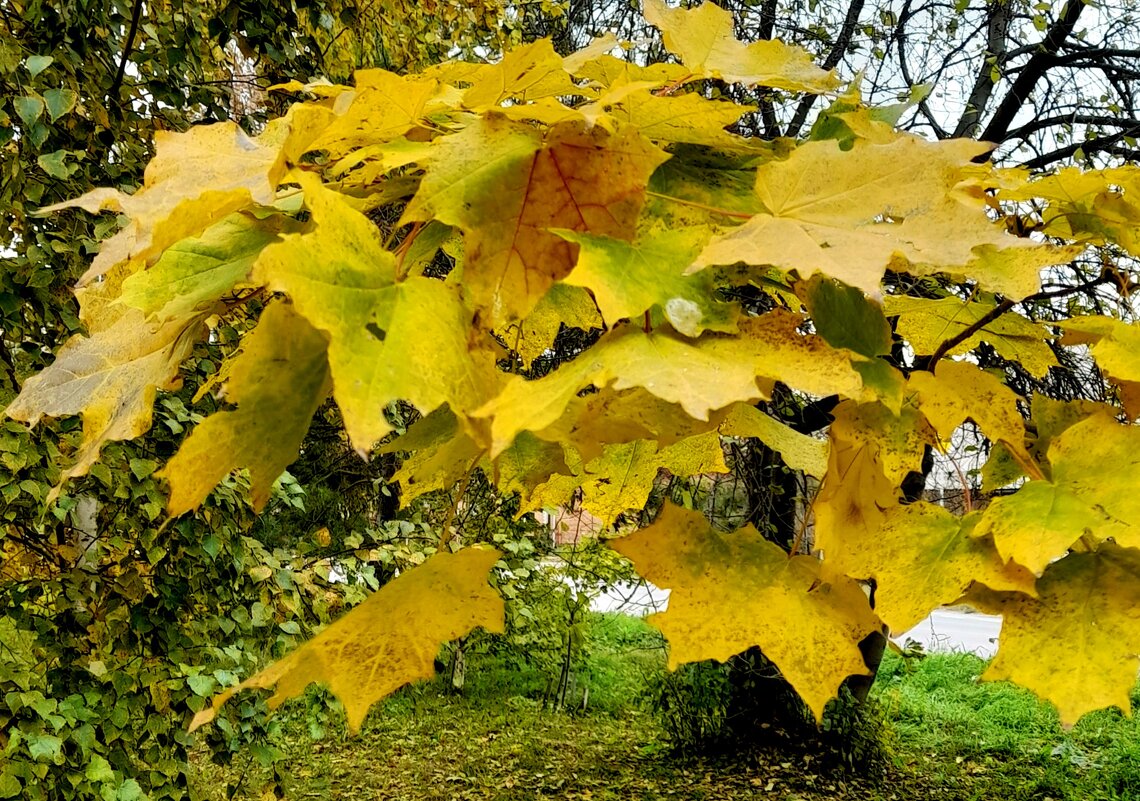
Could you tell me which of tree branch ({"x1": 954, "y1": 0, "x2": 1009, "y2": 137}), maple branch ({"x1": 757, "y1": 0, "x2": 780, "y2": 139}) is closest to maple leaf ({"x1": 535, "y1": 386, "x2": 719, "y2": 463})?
maple branch ({"x1": 757, "y1": 0, "x2": 780, "y2": 139})

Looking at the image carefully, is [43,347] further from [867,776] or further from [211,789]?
[867,776]

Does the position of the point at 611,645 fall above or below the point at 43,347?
below

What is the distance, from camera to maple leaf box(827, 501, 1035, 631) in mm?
378

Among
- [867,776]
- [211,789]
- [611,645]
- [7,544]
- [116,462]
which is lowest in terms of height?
[611,645]

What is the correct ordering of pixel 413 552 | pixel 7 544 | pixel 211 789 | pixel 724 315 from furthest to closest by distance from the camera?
1. pixel 211 789
2. pixel 413 552
3. pixel 7 544
4. pixel 724 315

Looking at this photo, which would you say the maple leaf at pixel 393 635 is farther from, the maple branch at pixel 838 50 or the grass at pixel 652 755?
the grass at pixel 652 755

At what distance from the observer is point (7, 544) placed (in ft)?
5.97

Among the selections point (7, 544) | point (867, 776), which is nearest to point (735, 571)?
point (7, 544)

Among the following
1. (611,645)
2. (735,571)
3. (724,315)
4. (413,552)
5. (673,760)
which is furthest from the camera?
(611,645)

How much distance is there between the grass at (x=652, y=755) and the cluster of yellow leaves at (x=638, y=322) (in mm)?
2744

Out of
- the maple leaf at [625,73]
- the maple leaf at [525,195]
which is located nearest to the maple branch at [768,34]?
the maple leaf at [625,73]

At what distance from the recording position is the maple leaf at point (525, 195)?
0.35m

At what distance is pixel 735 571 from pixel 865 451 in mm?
86

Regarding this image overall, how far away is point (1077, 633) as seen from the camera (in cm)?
37
